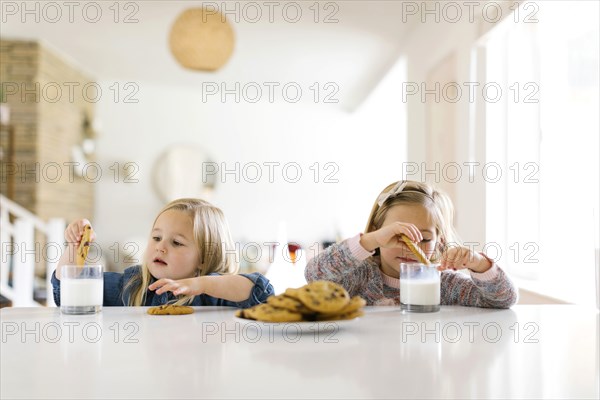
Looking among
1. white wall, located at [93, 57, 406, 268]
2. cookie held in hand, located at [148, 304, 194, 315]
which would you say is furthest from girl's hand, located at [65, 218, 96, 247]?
white wall, located at [93, 57, 406, 268]

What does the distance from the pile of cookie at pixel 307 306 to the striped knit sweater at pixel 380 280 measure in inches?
20.3

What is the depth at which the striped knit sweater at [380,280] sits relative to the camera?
1.42 m

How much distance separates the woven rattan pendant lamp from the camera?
421 centimetres

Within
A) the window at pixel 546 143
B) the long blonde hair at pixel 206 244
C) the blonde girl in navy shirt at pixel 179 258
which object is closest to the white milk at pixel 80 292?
the blonde girl in navy shirt at pixel 179 258

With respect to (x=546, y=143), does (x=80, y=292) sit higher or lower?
lower

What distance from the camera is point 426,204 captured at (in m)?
1.64

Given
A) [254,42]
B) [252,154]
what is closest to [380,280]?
[254,42]

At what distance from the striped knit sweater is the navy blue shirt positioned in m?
0.17

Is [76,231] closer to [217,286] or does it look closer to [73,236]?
[73,236]

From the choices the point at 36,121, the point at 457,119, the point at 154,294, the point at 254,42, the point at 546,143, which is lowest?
the point at 154,294

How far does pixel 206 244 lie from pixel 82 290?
454mm

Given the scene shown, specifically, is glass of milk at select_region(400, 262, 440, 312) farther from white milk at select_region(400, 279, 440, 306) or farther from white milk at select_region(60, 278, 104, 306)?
white milk at select_region(60, 278, 104, 306)

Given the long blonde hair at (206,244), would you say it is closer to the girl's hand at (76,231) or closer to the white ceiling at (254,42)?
the girl's hand at (76,231)

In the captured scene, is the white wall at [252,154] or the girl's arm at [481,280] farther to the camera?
the white wall at [252,154]
